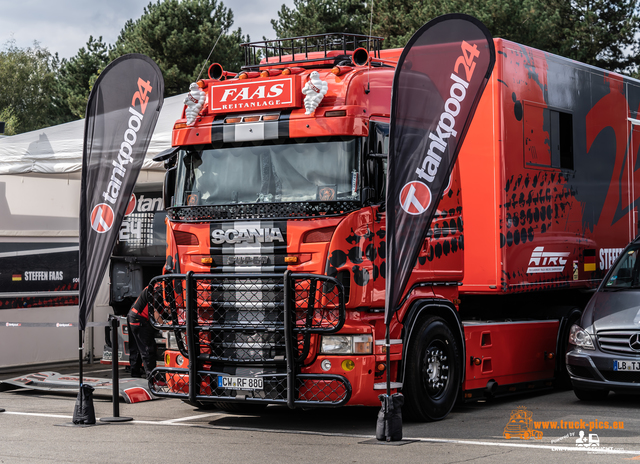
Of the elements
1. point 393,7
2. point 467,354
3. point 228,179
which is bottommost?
point 467,354

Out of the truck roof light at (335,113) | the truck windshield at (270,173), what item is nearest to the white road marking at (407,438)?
the truck windshield at (270,173)

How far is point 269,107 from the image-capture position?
8891mm

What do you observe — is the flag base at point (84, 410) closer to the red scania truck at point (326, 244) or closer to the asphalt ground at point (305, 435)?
the asphalt ground at point (305, 435)

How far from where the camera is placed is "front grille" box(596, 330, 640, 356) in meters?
9.91

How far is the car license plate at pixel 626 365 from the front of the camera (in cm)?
980

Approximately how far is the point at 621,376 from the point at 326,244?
12.7 feet

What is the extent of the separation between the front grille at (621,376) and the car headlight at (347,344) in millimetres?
3190

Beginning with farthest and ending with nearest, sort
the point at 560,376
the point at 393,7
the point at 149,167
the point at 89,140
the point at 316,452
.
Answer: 1. the point at 393,7
2. the point at 149,167
3. the point at 560,376
4. the point at 89,140
5. the point at 316,452

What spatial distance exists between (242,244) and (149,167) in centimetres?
629

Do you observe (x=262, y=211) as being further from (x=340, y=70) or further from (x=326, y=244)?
(x=340, y=70)

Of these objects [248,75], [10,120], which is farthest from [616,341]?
[10,120]

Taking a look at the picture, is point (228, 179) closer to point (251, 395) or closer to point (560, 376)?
point (251, 395)

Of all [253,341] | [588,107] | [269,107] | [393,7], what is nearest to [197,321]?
[253,341]

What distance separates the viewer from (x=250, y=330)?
8.53 m
